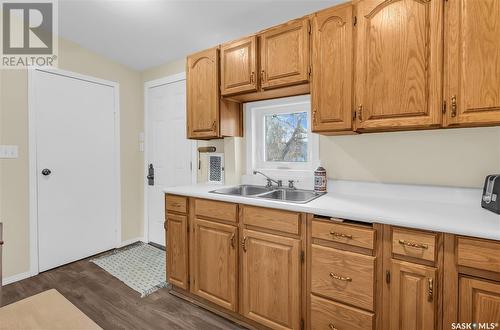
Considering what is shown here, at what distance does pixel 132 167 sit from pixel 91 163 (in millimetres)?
500

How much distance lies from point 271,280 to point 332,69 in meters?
1.41

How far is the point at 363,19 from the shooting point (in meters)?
1.60

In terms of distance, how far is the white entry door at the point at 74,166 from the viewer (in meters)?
2.67

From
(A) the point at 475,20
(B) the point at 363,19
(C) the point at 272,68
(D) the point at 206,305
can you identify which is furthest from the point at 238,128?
(A) the point at 475,20

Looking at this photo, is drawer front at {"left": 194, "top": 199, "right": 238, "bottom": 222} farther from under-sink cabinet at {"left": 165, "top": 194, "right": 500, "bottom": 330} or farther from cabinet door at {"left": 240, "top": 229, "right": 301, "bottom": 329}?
cabinet door at {"left": 240, "top": 229, "right": 301, "bottom": 329}

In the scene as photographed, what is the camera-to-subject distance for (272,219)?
1.67 metres

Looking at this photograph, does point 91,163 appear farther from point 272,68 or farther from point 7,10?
point 272,68

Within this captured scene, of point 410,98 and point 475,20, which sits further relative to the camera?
point 410,98

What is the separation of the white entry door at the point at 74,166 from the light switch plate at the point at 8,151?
17 centimetres

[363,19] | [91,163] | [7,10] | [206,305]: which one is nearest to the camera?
[363,19]

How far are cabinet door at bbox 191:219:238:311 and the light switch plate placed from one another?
190cm

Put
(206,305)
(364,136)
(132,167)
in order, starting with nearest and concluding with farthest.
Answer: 1. (364,136)
2. (206,305)
3. (132,167)

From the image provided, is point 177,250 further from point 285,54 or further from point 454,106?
point 454,106

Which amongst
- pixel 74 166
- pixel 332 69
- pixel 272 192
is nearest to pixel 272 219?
pixel 272 192
